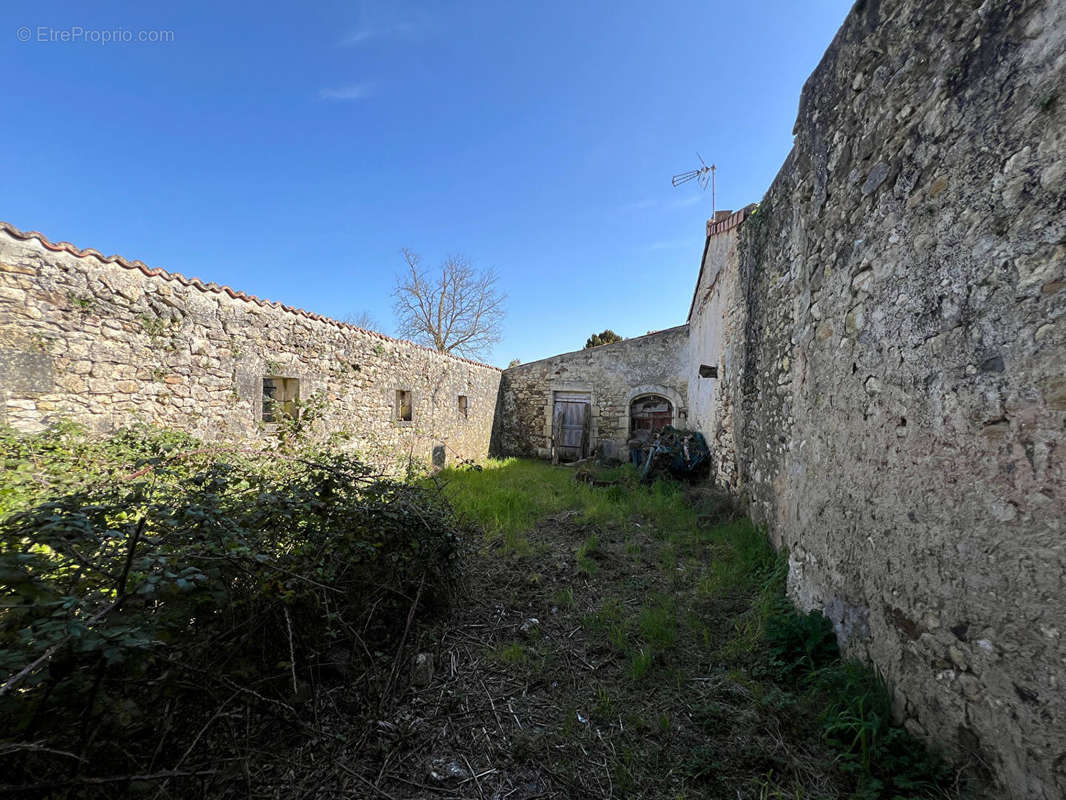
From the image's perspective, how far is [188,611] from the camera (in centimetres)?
162

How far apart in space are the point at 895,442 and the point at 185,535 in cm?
306

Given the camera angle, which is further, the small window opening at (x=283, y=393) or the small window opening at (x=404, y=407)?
the small window opening at (x=404, y=407)

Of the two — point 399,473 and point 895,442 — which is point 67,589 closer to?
point 895,442

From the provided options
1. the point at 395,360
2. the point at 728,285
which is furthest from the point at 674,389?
the point at 395,360

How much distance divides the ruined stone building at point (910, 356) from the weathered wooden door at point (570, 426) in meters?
6.84

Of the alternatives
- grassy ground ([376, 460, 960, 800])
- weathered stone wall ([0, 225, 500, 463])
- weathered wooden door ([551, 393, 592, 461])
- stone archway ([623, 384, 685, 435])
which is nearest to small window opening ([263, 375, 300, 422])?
weathered stone wall ([0, 225, 500, 463])

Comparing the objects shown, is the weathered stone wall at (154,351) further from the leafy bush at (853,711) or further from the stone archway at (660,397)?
the stone archway at (660,397)

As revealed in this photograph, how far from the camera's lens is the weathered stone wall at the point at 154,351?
3291 millimetres

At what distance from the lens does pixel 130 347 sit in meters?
3.91

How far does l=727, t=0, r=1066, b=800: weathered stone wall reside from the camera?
1.29 m

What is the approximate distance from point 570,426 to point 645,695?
30.4 feet

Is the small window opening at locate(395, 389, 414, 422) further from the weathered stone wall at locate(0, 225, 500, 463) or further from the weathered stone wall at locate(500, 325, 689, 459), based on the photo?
the weathered stone wall at locate(500, 325, 689, 459)

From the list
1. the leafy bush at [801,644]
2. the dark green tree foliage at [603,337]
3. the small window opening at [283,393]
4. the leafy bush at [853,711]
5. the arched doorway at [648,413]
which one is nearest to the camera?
the leafy bush at [853,711]

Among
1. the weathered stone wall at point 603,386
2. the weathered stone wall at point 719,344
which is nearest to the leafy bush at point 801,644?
the weathered stone wall at point 719,344
